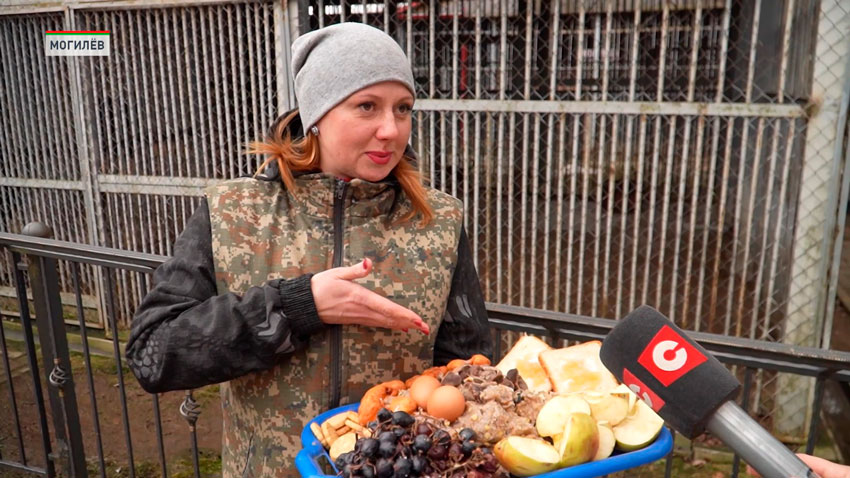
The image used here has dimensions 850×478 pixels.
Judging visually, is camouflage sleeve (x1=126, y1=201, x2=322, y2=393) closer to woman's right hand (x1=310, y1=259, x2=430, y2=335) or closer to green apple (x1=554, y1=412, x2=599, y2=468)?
woman's right hand (x1=310, y1=259, x2=430, y2=335)

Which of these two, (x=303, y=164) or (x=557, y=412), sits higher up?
(x=303, y=164)

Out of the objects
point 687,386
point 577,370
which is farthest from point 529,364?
point 687,386

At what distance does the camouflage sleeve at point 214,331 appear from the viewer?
4.97 ft

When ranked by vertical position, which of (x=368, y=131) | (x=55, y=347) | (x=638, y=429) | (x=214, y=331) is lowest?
(x=55, y=347)

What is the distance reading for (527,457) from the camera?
1.22 m

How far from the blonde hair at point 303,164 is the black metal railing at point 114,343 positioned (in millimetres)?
661

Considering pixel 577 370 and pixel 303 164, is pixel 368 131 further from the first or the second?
pixel 577 370

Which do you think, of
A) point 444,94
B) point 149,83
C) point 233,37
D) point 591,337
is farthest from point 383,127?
point 149,83

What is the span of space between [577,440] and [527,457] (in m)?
0.10

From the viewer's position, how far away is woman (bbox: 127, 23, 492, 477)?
154 cm

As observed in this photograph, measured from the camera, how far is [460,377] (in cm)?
150

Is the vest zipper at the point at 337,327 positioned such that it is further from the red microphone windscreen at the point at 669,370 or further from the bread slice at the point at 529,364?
the red microphone windscreen at the point at 669,370

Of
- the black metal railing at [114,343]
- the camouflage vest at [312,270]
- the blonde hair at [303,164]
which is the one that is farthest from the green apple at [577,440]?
the black metal railing at [114,343]

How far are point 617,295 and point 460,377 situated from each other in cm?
358
